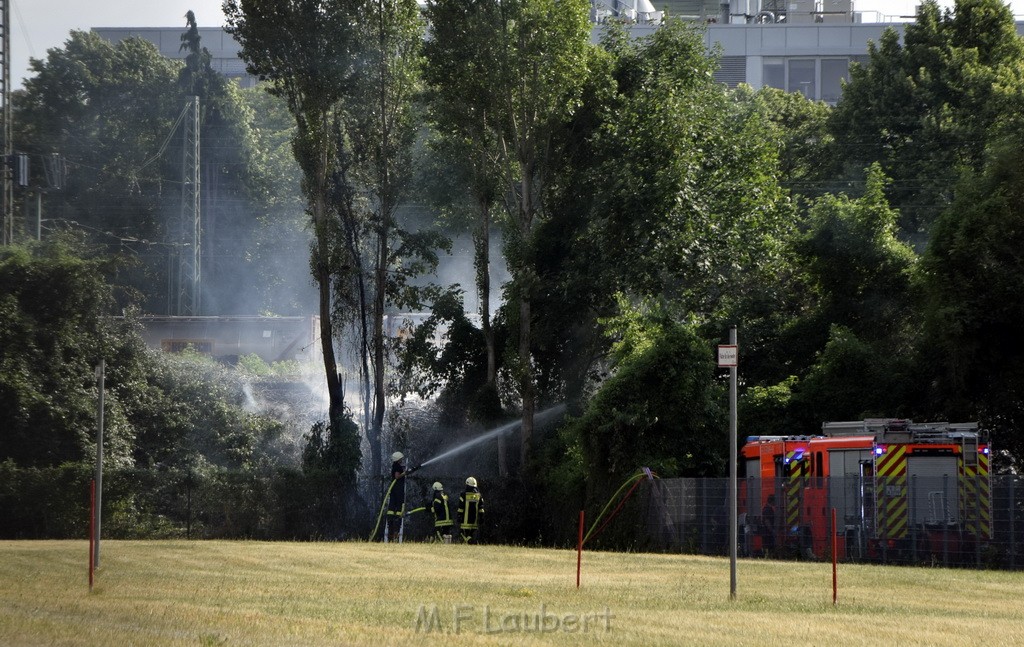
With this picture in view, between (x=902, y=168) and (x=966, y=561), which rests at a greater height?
(x=902, y=168)

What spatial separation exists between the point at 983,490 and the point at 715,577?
23.3 ft

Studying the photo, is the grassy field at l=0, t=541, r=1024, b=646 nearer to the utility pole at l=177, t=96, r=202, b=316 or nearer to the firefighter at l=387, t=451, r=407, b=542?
the firefighter at l=387, t=451, r=407, b=542

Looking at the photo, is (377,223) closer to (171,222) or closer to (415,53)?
(415,53)

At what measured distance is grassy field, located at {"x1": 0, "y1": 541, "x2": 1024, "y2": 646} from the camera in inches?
556

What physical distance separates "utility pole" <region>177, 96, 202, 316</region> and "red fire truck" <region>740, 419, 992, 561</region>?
43843 mm

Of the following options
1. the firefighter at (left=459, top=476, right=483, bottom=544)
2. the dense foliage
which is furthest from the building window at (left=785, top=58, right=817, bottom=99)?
the firefighter at (left=459, top=476, right=483, bottom=544)

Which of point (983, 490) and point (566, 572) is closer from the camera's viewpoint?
point (566, 572)

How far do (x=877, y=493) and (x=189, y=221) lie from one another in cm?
5897

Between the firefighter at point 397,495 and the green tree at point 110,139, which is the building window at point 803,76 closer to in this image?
the green tree at point 110,139

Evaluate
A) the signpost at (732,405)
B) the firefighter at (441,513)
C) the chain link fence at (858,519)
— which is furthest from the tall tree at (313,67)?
the signpost at (732,405)

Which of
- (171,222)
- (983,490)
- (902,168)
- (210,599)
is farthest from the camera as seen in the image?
(171,222)

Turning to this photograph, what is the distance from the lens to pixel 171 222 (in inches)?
3228

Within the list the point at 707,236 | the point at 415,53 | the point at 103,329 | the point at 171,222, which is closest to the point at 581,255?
the point at 707,236

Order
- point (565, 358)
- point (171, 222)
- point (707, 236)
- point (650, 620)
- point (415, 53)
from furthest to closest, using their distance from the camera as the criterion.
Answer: point (171, 222), point (415, 53), point (565, 358), point (707, 236), point (650, 620)
